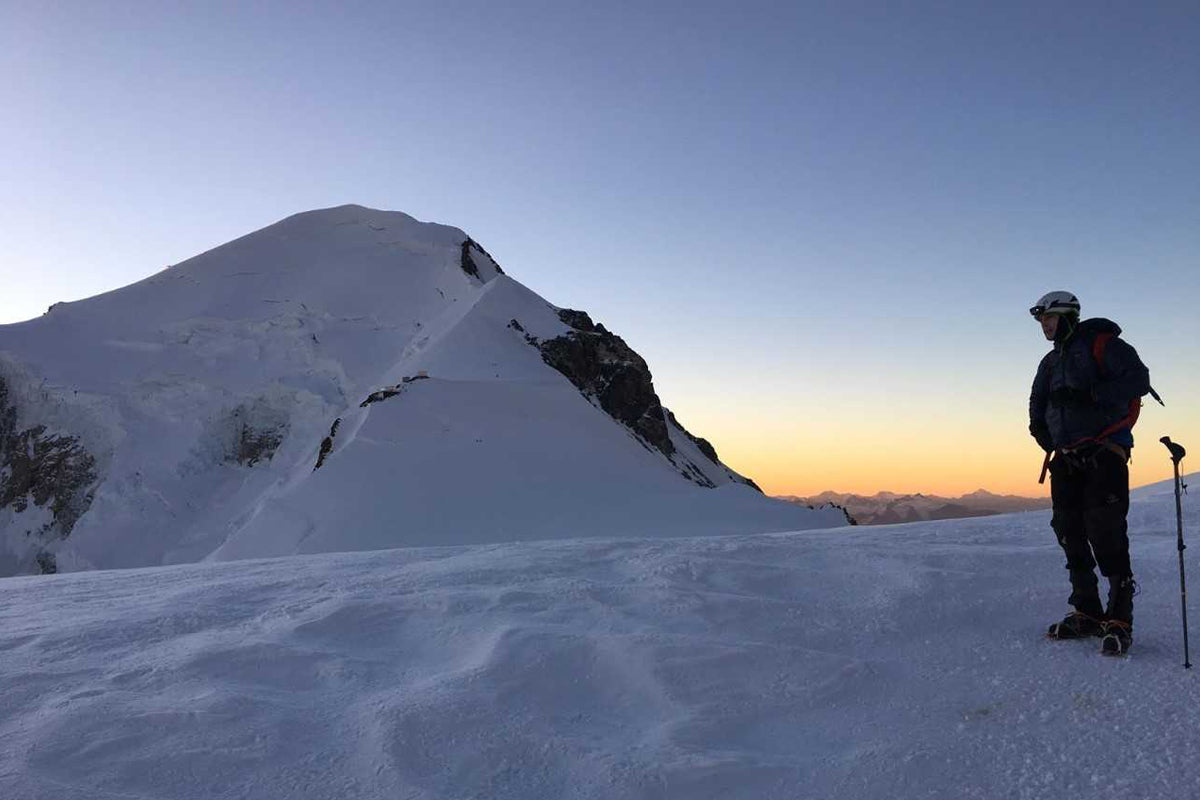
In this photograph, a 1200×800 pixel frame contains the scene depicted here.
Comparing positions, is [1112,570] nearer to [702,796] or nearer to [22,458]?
[702,796]

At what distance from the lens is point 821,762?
346cm

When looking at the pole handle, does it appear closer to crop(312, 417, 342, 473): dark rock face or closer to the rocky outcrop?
crop(312, 417, 342, 473): dark rock face

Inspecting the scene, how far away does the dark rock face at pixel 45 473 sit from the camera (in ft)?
77.7

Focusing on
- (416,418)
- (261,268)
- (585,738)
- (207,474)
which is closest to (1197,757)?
(585,738)

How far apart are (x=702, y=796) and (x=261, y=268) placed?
33908 millimetres

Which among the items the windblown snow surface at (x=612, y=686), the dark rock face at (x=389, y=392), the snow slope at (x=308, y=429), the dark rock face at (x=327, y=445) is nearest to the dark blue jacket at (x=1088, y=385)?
the windblown snow surface at (x=612, y=686)

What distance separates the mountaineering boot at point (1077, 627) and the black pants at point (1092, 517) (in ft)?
0.26

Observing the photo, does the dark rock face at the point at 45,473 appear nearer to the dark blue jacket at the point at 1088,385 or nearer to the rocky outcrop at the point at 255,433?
the rocky outcrop at the point at 255,433

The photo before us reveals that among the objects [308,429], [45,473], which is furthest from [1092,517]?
[45,473]

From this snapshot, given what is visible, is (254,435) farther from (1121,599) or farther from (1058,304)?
(1121,599)

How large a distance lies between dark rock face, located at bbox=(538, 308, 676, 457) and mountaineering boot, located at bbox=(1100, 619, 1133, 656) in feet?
83.4

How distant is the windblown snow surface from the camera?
330cm

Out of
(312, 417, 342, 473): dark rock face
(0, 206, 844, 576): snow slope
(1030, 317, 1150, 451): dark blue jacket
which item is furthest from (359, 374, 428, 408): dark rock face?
(1030, 317, 1150, 451): dark blue jacket

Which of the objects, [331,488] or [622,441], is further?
[622,441]
